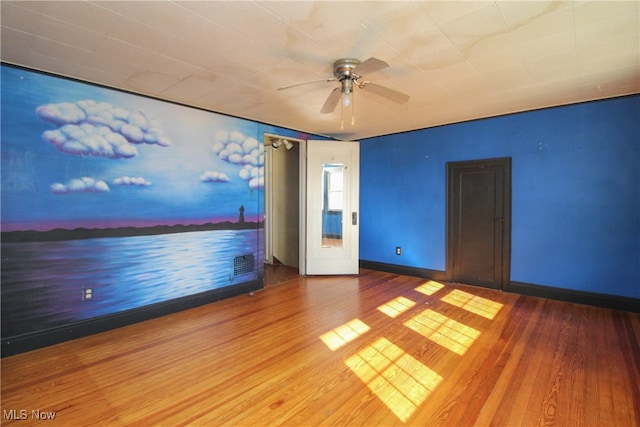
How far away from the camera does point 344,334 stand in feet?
9.48

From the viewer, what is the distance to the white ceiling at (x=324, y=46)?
1.83m

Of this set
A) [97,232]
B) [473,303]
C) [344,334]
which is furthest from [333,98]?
[473,303]

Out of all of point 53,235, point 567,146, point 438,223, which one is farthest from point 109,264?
point 567,146

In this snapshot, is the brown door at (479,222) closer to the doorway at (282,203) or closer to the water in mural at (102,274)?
the doorway at (282,203)

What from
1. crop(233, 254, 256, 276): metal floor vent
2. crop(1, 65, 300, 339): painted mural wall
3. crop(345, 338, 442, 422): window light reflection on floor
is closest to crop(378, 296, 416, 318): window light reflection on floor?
crop(345, 338, 442, 422): window light reflection on floor

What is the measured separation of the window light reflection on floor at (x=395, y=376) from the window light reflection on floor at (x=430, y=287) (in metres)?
1.82

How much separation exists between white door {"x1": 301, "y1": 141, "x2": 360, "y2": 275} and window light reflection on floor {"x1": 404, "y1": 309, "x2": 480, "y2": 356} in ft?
6.53

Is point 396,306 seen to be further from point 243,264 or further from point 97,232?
point 97,232

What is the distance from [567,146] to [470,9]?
2923 millimetres

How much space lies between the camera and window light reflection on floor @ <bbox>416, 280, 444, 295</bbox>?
4.25 meters

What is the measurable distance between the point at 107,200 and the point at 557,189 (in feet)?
17.3

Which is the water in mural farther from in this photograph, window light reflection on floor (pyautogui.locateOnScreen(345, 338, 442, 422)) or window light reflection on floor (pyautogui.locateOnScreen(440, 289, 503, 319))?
window light reflection on floor (pyautogui.locateOnScreen(440, 289, 503, 319))

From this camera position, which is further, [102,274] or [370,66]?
[102,274]

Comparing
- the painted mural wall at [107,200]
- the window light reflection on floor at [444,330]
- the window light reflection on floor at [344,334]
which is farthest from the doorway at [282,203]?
the window light reflection on floor at [444,330]
